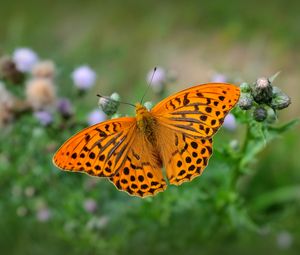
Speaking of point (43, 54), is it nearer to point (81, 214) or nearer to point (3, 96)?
point (3, 96)

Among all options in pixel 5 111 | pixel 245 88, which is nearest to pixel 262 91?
pixel 245 88

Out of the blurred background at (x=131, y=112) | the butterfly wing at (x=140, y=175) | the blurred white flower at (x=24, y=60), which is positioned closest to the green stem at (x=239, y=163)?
the blurred background at (x=131, y=112)

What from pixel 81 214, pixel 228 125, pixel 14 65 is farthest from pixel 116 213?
pixel 14 65

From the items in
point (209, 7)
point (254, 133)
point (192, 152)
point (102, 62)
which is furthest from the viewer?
point (209, 7)

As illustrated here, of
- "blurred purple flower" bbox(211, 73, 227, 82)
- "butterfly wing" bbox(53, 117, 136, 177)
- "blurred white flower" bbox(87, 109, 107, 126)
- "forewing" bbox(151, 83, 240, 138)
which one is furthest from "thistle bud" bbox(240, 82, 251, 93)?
"blurred white flower" bbox(87, 109, 107, 126)

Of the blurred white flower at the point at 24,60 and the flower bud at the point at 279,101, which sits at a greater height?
the blurred white flower at the point at 24,60

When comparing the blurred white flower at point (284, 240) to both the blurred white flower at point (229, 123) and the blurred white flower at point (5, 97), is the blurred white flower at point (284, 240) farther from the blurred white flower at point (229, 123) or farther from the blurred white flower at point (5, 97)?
the blurred white flower at point (5, 97)

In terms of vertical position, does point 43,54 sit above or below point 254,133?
above
